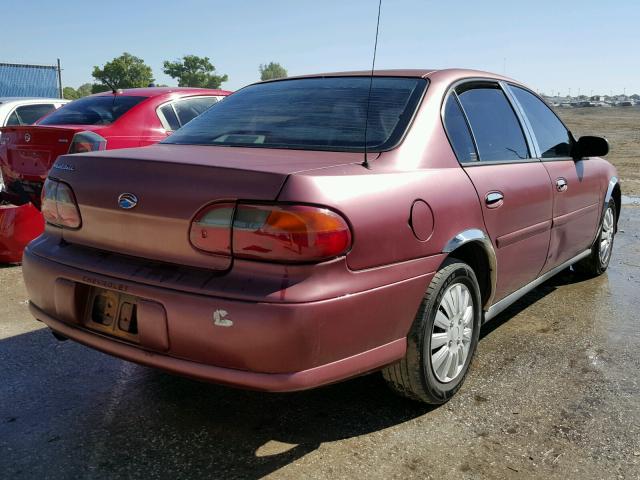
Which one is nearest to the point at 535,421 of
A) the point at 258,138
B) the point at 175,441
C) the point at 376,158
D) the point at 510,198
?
the point at 510,198

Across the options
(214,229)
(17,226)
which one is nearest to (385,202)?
(214,229)

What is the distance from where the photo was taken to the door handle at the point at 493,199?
3.08 metres

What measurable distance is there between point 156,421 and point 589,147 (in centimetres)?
348

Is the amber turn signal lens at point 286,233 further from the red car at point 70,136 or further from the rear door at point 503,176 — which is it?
the red car at point 70,136

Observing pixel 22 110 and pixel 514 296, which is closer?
pixel 514 296

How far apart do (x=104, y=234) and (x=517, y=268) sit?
2243mm

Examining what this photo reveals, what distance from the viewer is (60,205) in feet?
9.00

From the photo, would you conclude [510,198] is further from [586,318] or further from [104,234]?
[104,234]

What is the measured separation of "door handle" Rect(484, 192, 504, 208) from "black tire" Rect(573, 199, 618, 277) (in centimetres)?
227

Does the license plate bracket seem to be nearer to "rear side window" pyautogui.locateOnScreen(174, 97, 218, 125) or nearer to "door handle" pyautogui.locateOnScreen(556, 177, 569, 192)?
"door handle" pyautogui.locateOnScreen(556, 177, 569, 192)

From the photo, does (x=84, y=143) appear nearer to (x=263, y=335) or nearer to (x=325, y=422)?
(x=325, y=422)

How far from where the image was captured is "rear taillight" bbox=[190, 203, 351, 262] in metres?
2.14

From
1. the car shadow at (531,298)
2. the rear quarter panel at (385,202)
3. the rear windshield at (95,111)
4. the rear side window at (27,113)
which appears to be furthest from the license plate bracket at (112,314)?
the rear side window at (27,113)

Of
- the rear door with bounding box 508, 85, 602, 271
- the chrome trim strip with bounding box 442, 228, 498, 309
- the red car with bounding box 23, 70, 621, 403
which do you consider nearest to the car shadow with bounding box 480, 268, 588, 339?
the rear door with bounding box 508, 85, 602, 271
